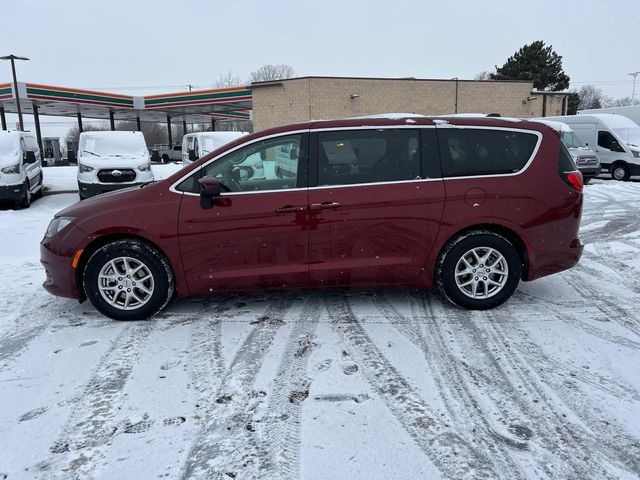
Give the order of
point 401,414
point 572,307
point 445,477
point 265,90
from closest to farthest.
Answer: point 445,477 < point 401,414 < point 572,307 < point 265,90

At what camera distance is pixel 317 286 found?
177 inches

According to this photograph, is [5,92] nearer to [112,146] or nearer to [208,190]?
[112,146]

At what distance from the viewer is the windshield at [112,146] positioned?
44.6ft

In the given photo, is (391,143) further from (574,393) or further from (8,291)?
(8,291)

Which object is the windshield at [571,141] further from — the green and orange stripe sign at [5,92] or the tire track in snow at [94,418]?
the green and orange stripe sign at [5,92]

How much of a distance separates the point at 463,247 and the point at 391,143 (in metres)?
1.18

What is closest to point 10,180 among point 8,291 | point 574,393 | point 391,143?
point 8,291

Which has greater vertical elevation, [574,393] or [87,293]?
[87,293]

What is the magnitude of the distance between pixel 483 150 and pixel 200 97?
3389cm

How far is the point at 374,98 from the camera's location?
91.1 feet

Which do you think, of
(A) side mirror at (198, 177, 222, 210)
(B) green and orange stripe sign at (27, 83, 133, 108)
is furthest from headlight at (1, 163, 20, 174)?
(B) green and orange stripe sign at (27, 83, 133, 108)

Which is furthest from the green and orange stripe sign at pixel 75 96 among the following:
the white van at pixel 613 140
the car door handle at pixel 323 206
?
the car door handle at pixel 323 206

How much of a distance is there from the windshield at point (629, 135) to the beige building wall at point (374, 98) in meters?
11.7

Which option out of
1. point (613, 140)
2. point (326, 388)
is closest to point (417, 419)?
point (326, 388)
